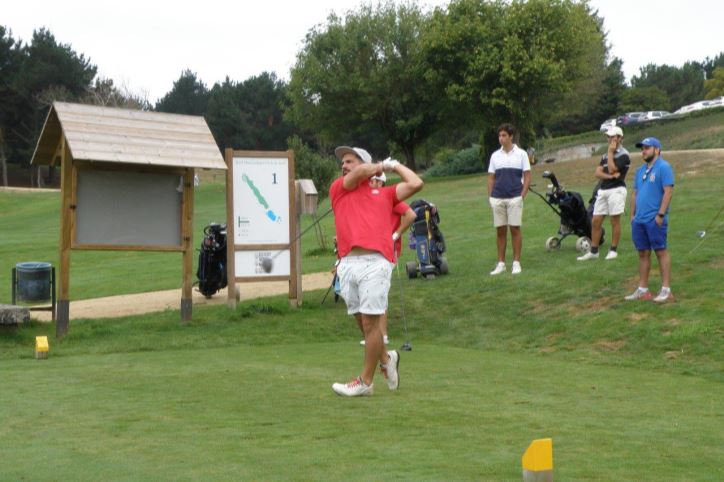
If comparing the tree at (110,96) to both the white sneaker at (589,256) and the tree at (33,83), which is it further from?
the white sneaker at (589,256)

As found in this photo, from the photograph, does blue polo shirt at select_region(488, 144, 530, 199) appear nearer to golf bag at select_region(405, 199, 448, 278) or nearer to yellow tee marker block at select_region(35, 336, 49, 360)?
golf bag at select_region(405, 199, 448, 278)

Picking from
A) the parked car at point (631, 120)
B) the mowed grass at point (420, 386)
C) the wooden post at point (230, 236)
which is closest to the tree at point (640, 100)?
the parked car at point (631, 120)

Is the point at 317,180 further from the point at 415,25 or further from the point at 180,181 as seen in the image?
the point at 415,25

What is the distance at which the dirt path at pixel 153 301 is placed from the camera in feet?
57.5

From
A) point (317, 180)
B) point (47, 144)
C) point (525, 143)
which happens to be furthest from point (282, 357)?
point (525, 143)

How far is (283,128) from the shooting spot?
98.0 m

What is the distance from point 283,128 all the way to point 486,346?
3357 inches

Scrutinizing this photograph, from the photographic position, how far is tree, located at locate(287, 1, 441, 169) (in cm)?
6475

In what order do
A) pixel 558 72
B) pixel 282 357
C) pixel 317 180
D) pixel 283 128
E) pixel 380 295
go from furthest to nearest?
pixel 283 128, pixel 558 72, pixel 317 180, pixel 282 357, pixel 380 295

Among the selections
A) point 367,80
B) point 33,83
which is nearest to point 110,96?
point 33,83

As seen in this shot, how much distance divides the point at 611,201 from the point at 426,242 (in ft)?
9.75

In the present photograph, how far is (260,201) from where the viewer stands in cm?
1691

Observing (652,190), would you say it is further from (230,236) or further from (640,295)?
(230,236)

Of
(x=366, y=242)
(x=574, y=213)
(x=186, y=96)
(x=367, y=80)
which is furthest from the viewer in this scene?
(x=186, y=96)
